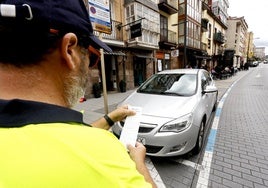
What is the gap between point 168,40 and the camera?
17031 millimetres

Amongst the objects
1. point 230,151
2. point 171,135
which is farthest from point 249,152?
point 171,135

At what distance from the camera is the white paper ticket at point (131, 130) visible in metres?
1.27

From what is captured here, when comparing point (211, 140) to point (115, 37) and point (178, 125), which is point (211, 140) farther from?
point (115, 37)

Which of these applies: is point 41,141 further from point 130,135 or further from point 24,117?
point 130,135

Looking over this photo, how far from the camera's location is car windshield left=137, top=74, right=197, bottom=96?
408 centimetres

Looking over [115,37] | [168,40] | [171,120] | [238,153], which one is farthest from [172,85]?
[168,40]

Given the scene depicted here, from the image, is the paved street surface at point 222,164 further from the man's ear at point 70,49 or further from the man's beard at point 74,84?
the man's ear at point 70,49

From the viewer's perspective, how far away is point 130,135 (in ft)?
4.37

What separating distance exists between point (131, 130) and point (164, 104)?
2.15 meters

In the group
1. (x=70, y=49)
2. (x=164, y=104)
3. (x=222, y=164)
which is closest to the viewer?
(x=70, y=49)

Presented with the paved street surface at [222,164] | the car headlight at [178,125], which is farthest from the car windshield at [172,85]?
the paved street surface at [222,164]

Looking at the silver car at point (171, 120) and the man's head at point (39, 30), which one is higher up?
the man's head at point (39, 30)

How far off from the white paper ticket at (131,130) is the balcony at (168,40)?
15.0 meters

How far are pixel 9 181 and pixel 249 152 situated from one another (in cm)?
419
